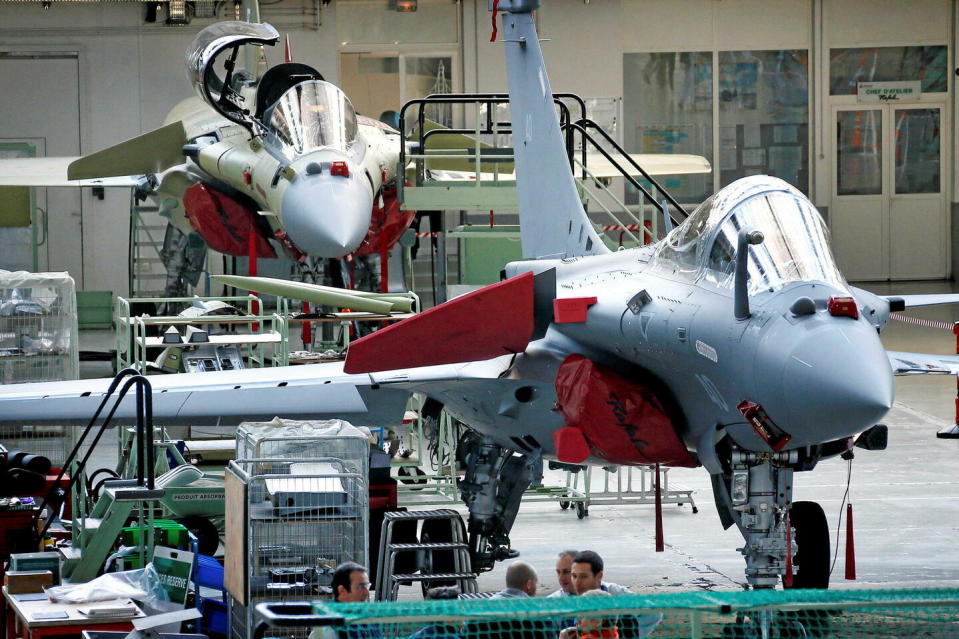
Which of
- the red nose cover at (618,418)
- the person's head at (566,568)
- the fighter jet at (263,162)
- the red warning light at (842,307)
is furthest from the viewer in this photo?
the fighter jet at (263,162)

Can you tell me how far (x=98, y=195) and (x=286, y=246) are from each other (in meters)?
12.8

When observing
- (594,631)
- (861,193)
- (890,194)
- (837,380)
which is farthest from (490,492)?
(890,194)

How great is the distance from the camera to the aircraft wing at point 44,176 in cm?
2088

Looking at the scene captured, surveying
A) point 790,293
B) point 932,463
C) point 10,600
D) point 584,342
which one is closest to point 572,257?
point 584,342

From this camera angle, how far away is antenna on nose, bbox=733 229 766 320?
6566mm

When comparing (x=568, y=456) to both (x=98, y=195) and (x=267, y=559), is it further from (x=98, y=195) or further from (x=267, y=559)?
(x=98, y=195)

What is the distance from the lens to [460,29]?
29359 millimetres

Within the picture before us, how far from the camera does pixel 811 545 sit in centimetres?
848

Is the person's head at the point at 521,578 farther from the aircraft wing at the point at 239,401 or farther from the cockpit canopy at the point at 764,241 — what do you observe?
the aircraft wing at the point at 239,401

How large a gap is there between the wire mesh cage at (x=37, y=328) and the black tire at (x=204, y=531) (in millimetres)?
2742

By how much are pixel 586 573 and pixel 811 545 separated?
2675 millimetres

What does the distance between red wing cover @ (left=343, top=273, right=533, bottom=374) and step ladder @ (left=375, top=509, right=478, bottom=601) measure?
44.1 inches

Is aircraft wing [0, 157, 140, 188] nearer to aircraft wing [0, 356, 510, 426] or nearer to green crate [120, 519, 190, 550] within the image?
aircraft wing [0, 356, 510, 426]

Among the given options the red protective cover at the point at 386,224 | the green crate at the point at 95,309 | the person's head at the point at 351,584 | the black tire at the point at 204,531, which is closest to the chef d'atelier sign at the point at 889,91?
the red protective cover at the point at 386,224
